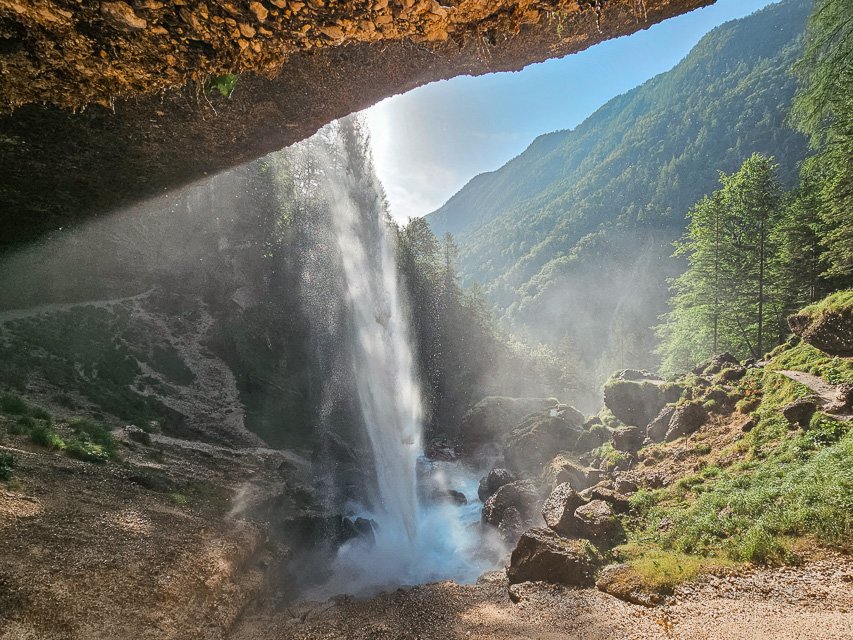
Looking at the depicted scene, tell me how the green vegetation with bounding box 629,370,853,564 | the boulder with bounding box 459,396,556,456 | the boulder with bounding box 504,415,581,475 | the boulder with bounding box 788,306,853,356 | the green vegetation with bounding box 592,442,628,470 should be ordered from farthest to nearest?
the boulder with bounding box 459,396,556,456, the boulder with bounding box 504,415,581,475, the green vegetation with bounding box 592,442,628,470, the boulder with bounding box 788,306,853,356, the green vegetation with bounding box 629,370,853,564

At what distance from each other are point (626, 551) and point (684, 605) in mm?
3434

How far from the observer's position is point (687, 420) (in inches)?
666

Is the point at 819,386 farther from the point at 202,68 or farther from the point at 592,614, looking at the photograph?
the point at 202,68

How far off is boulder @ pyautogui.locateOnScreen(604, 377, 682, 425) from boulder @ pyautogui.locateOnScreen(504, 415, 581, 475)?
136 inches

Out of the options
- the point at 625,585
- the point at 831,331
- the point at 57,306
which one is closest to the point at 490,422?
the point at 831,331

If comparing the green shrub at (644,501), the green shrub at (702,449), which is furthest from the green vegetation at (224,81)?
the green shrub at (702,449)

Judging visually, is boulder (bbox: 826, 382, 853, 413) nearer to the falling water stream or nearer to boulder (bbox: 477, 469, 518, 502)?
the falling water stream

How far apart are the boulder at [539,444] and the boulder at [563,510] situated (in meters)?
7.97

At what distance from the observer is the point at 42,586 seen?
6375 mm

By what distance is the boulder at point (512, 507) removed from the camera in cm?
1780

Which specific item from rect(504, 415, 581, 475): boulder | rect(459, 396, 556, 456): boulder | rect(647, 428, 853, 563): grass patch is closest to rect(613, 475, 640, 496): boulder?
rect(647, 428, 853, 563): grass patch

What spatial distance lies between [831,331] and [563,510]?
13016 mm

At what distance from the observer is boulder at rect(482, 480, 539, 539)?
1780 centimetres

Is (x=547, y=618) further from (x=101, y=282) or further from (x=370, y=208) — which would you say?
(x=370, y=208)
